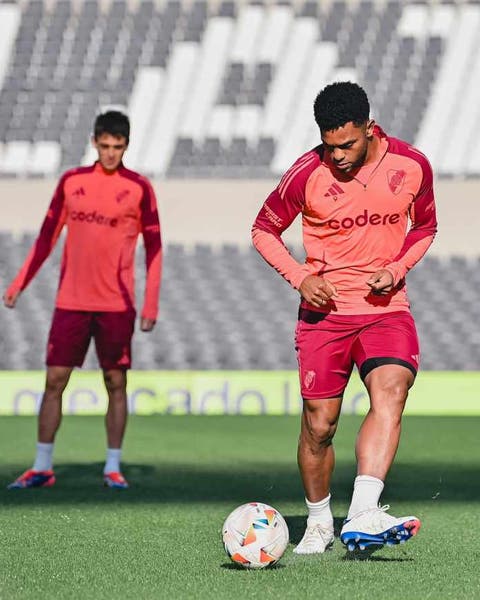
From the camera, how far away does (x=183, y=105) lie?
22078mm

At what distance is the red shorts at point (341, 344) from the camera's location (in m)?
4.91

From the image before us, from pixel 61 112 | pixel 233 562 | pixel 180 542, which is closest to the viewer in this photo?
pixel 233 562

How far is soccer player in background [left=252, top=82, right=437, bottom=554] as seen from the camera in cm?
481

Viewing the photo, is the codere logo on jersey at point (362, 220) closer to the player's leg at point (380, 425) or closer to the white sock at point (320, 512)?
the player's leg at point (380, 425)

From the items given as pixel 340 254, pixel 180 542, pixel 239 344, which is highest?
pixel 340 254

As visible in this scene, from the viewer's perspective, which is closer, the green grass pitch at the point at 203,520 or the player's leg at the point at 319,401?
the green grass pitch at the point at 203,520

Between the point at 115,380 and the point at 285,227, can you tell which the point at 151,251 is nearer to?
the point at 115,380

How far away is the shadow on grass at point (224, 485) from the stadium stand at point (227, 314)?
8125 millimetres

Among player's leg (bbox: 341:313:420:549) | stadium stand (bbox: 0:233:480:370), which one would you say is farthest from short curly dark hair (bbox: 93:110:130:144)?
stadium stand (bbox: 0:233:480:370)

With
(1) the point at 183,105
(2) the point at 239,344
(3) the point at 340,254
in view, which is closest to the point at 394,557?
(3) the point at 340,254

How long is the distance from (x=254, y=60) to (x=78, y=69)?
311 cm

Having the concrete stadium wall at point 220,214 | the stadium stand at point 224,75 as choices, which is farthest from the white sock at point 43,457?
the stadium stand at point 224,75

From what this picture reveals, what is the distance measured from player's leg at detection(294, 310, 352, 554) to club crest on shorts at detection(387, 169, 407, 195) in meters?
0.55

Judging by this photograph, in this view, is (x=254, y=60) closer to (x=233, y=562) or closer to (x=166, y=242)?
(x=166, y=242)
